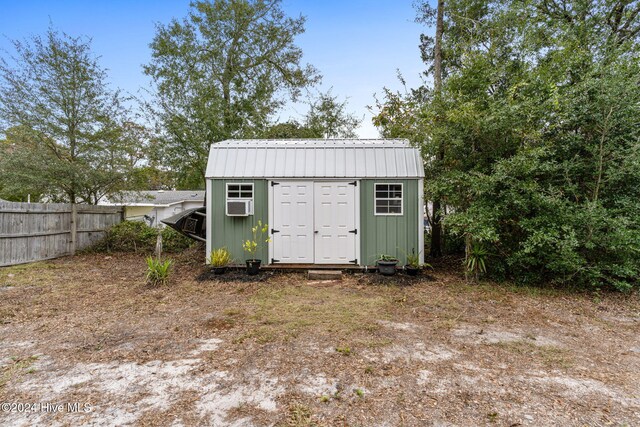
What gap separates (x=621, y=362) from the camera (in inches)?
119

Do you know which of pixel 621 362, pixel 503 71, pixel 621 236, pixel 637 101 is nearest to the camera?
pixel 621 362

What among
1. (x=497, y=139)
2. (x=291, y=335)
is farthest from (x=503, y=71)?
(x=291, y=335)

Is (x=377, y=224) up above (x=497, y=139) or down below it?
below

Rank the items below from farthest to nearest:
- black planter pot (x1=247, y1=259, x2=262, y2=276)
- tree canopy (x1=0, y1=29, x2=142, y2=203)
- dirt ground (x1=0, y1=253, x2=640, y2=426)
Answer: tree canopy (x1=0, y1=29, x2=142, y2=203) < black planter pot (x1=247, y1=259, x2=262, y2=276) < dirt ground (x1=0, y1=253, x2=640, y2=426)

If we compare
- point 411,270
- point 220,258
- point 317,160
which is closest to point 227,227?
point 220,258

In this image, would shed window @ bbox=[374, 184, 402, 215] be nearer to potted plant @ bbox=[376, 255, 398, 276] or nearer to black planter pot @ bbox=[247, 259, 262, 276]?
potted plant @ bbox=[376, 255, 398, 276]

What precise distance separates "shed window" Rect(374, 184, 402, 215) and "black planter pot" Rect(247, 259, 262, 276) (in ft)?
9.43

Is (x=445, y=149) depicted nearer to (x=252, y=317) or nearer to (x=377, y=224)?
(x=377, y=224)

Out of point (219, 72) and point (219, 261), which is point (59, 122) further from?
point (219, 261)

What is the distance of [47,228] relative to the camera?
831cm

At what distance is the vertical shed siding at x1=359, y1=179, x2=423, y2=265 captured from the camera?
22.2ft

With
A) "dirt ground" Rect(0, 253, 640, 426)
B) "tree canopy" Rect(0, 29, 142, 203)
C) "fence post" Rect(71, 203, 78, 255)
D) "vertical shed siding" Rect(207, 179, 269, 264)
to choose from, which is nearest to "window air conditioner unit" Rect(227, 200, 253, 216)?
"vertical shed siding" Rect(207, 179, 269, 264)

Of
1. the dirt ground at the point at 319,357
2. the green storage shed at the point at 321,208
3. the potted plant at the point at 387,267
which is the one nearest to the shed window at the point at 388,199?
the green storage shed at the point at 321,208

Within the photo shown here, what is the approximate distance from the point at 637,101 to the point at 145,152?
12098 mm
